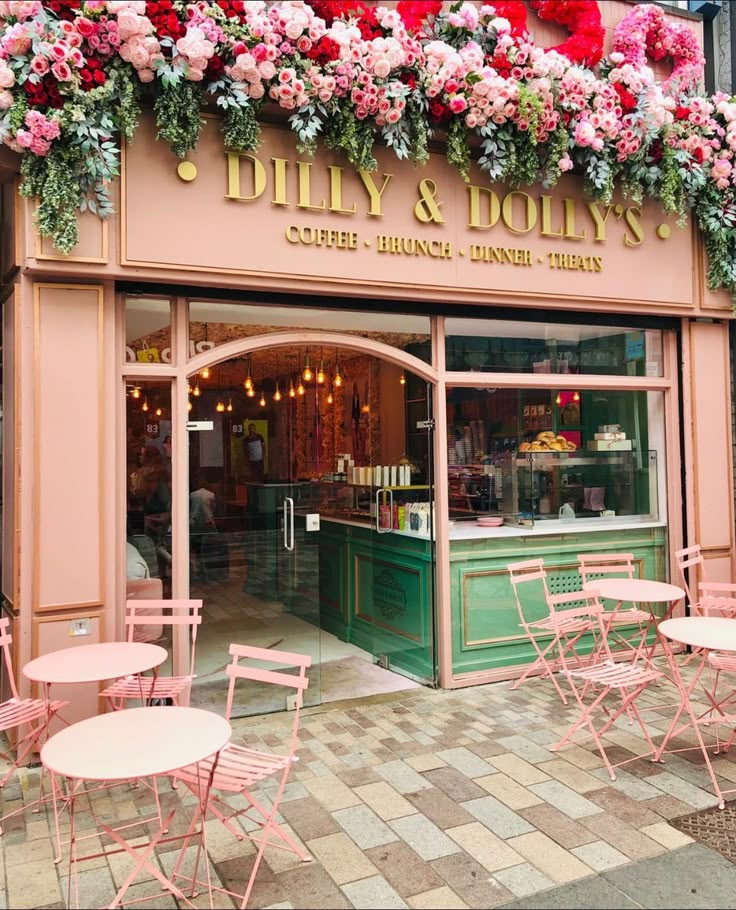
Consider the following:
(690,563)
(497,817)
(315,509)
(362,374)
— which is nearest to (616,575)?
(690,563)

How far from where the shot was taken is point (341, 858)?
3361 mm

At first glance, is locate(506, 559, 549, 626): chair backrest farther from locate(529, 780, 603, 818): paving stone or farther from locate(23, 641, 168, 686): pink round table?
locate(23, 641, 168, 686): pink round table

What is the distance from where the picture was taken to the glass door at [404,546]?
6.12 meters

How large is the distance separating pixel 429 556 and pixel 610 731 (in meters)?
1.93

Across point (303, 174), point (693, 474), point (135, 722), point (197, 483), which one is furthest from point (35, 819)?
point (693, 474)

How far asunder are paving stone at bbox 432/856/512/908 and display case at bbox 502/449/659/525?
11.5 feet

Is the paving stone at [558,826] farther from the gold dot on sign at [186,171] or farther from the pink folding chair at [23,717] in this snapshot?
the gold dot on sign at [186,171]

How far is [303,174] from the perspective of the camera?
5.22 meters

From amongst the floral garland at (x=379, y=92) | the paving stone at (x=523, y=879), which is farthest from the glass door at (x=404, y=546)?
Answer: the paving stone at (x=523, y=879)

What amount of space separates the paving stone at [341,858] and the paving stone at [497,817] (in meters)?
0.68

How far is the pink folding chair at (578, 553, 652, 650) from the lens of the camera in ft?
19.1

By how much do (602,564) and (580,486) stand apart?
74 cm

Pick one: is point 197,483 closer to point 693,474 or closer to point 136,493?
point 136,493

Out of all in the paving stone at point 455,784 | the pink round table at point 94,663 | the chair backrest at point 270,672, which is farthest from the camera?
the paving stone at point 455,784
